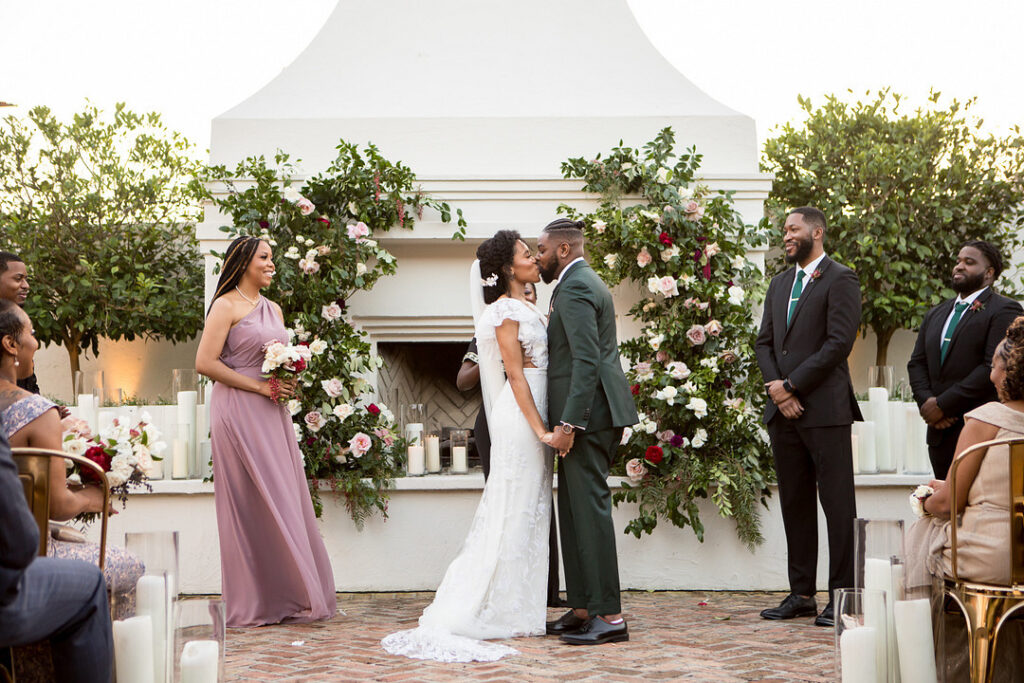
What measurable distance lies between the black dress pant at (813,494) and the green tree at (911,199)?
15.8 ft

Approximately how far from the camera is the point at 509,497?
5.13 meters

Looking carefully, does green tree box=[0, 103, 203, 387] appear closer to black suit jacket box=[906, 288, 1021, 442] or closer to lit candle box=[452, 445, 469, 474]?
lit candle box=[452, 445, 469, 474]

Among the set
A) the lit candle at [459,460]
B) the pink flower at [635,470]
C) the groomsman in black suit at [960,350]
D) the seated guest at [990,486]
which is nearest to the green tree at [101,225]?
the lit candle at [459,460]

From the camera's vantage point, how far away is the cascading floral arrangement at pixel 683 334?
6402 mm

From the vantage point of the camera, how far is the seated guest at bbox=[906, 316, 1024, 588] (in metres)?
3.51

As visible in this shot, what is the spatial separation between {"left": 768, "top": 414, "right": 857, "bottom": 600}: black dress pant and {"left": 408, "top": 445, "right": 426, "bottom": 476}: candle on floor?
2310mm

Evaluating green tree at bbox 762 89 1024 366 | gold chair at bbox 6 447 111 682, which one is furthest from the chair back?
green tree at bbox 762 89 1024 366

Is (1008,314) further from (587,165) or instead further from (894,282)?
(894,282)

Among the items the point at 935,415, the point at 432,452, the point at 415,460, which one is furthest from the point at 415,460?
the point at 935,415

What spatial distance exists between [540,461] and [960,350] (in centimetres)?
230

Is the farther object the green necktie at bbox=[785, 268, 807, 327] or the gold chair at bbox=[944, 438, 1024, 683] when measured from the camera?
the green necktie at bbox=[785, 268, 807, 327]

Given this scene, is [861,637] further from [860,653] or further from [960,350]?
[960,350]

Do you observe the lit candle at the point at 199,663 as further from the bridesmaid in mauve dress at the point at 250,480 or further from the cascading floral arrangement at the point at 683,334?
the cascading floral arrangement at the point at 683,334

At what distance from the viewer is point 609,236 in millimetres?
6723
